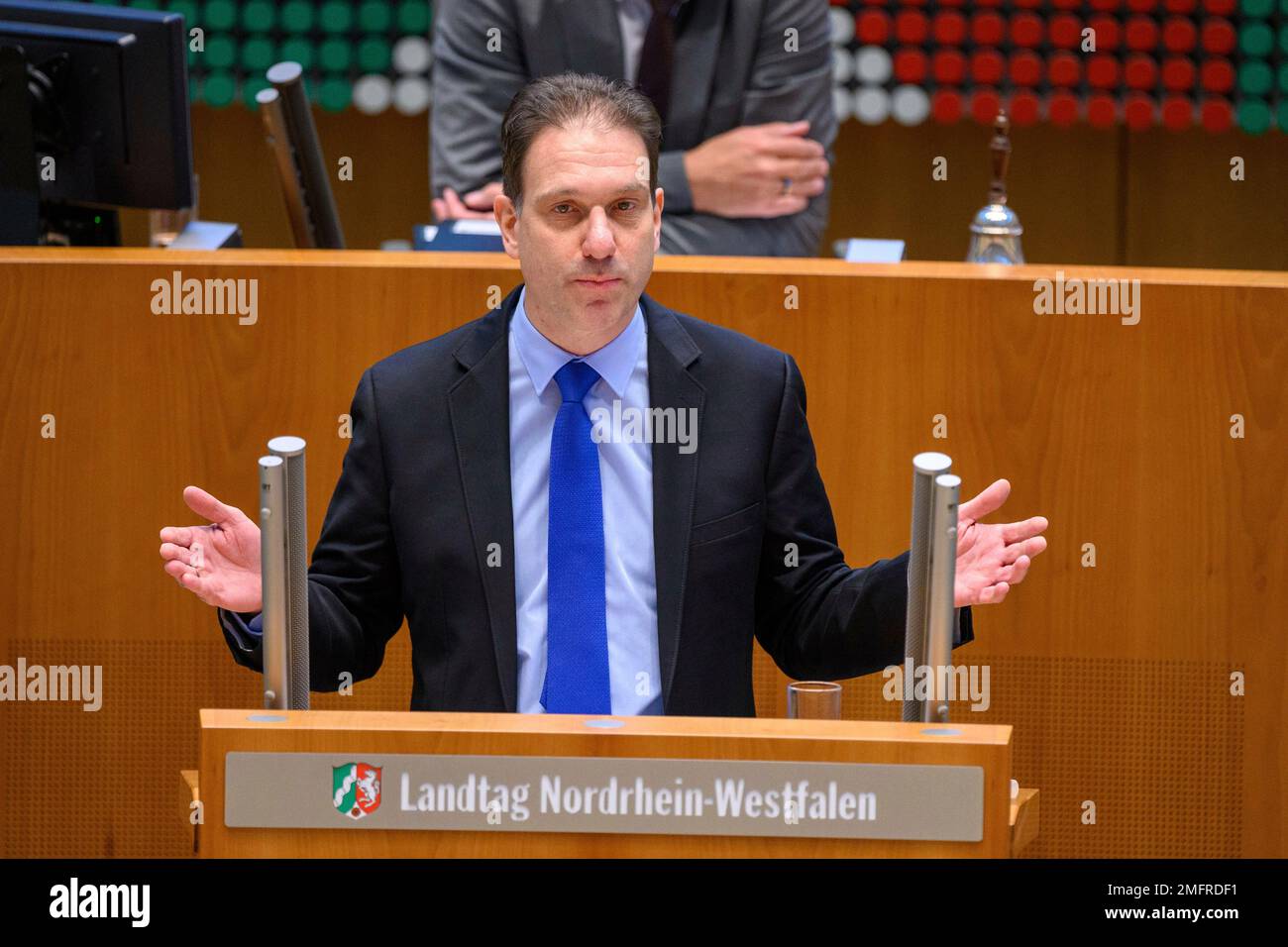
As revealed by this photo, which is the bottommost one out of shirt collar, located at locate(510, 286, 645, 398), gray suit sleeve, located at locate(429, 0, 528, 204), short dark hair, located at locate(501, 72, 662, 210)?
shirt collar, located at locate(510, 286, 645, 398)

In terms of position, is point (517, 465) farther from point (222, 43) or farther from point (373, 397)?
point (222, 43)

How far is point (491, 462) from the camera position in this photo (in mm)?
2178

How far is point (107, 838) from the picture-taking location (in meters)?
3.13

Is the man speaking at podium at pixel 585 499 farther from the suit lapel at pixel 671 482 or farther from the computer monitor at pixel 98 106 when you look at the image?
the computer monitor at pixel 98 106

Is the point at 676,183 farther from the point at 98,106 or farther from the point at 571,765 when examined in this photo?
the point at 571,765

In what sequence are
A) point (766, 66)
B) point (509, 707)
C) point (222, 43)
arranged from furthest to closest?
point (222, 43), point (766, 66), point (509, 707)

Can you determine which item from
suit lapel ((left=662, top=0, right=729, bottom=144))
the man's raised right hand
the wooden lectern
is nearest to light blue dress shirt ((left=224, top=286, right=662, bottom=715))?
the man's raised right hand

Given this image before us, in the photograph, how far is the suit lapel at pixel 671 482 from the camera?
2.12 meters

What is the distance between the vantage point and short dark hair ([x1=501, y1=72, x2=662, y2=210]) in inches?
83.7

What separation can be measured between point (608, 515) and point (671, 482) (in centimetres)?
8

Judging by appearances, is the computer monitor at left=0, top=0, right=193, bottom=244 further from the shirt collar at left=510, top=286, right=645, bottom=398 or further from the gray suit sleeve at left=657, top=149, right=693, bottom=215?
the shirt collar at left=510, top=286, right=645, bottom=398

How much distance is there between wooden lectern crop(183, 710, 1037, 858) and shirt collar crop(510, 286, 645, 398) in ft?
2.44
